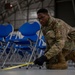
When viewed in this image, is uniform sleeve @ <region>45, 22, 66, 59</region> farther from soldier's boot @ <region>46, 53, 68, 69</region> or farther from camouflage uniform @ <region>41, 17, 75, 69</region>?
soldier's boot @ <region>46, 53, 68, 69</region>

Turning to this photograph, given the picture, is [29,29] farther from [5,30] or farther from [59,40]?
[59,40]

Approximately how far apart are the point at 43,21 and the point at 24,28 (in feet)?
7.20

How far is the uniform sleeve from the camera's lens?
250cm

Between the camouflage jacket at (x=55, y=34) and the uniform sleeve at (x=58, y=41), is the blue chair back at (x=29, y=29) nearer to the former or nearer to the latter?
the camouflage jacket at (x=55, y=34)

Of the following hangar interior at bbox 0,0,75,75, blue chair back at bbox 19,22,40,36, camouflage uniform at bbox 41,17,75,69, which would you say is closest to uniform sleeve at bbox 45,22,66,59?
camouflage uniform at bbox 41,17,75,69

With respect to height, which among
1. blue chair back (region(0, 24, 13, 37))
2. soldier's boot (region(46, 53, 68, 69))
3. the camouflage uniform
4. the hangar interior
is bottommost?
the hangar interior

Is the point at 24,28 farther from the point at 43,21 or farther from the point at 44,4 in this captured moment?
the point at 44,4

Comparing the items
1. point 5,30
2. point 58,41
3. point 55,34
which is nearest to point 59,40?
point 58,41

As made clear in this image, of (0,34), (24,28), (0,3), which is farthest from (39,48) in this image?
(0,3)

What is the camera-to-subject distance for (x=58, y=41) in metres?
2.59

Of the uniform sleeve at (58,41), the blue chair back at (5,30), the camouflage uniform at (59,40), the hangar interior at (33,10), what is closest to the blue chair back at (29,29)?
the blue chair back at (5,30)

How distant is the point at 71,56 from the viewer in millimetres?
3006

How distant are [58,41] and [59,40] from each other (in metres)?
0.02

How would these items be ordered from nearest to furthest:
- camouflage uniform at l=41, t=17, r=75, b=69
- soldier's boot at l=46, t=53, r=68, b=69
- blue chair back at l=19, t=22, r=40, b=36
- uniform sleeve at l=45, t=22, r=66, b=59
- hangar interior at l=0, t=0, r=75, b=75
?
uniform sleeve at l=45, t=22, r=66, b=59, camouflage uniform at l=41, t=17, r=75, b=69, soldier's boot at l=46, t=53, r=68, b=69, blue chair back at l=19, t=22, r=40, b=36, hangar interior at l=0, t=0, r=75, b=75
